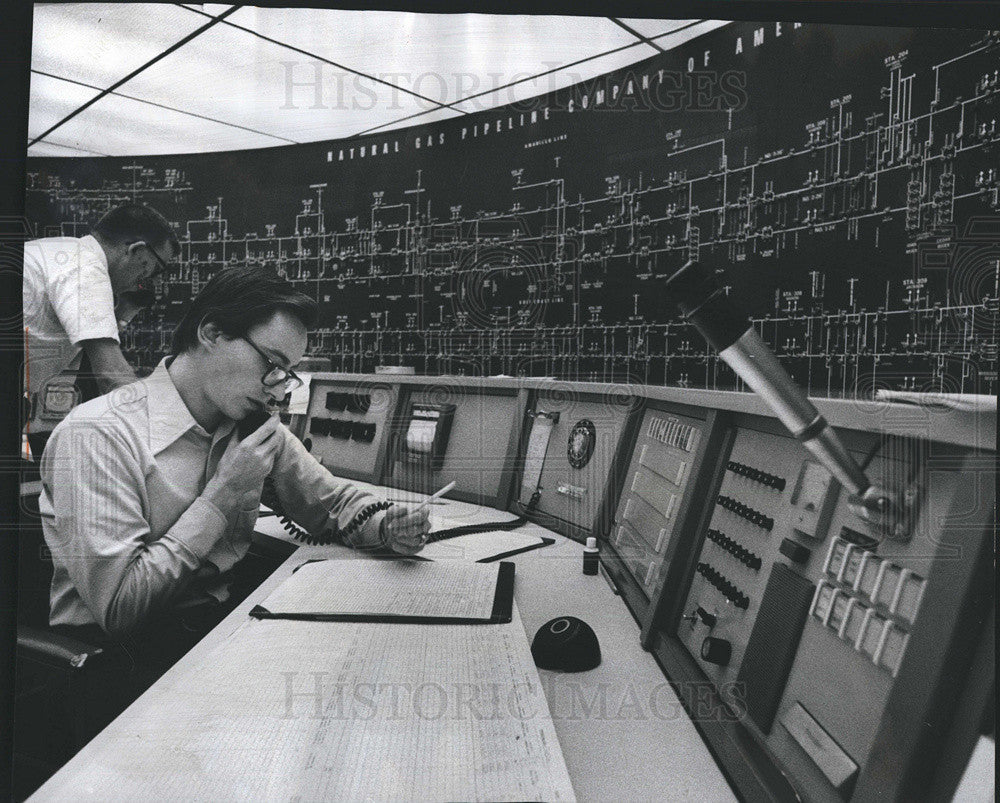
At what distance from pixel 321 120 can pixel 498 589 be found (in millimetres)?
852

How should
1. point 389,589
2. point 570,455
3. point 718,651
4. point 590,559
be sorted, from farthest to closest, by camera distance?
point 570,455 → point 590,559 → point 389,589 → point 718,651

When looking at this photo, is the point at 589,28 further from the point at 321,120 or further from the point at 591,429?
the point at 591,429

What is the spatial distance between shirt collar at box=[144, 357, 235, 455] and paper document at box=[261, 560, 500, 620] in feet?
1.04

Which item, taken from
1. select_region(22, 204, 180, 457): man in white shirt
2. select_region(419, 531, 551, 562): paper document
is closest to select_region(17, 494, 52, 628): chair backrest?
select_region(22, 204, 180, 457): man in white shirt

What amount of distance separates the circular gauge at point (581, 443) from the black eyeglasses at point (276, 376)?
0.66m

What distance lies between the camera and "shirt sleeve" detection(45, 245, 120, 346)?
1.04 meters

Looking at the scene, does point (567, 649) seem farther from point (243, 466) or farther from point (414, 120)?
point (414, 120)

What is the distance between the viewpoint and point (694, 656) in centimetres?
94

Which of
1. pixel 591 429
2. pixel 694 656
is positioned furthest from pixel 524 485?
pixel 694 656

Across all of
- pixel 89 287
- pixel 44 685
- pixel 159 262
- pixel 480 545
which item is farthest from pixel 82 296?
pixel 480 545

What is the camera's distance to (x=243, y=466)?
119cm

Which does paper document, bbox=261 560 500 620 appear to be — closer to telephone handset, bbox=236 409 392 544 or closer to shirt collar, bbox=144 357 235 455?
telephone handset, bbox=236 409 392 544

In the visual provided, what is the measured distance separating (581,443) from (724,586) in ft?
2.20

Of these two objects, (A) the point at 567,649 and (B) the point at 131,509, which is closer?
(A) the point at 567,649
